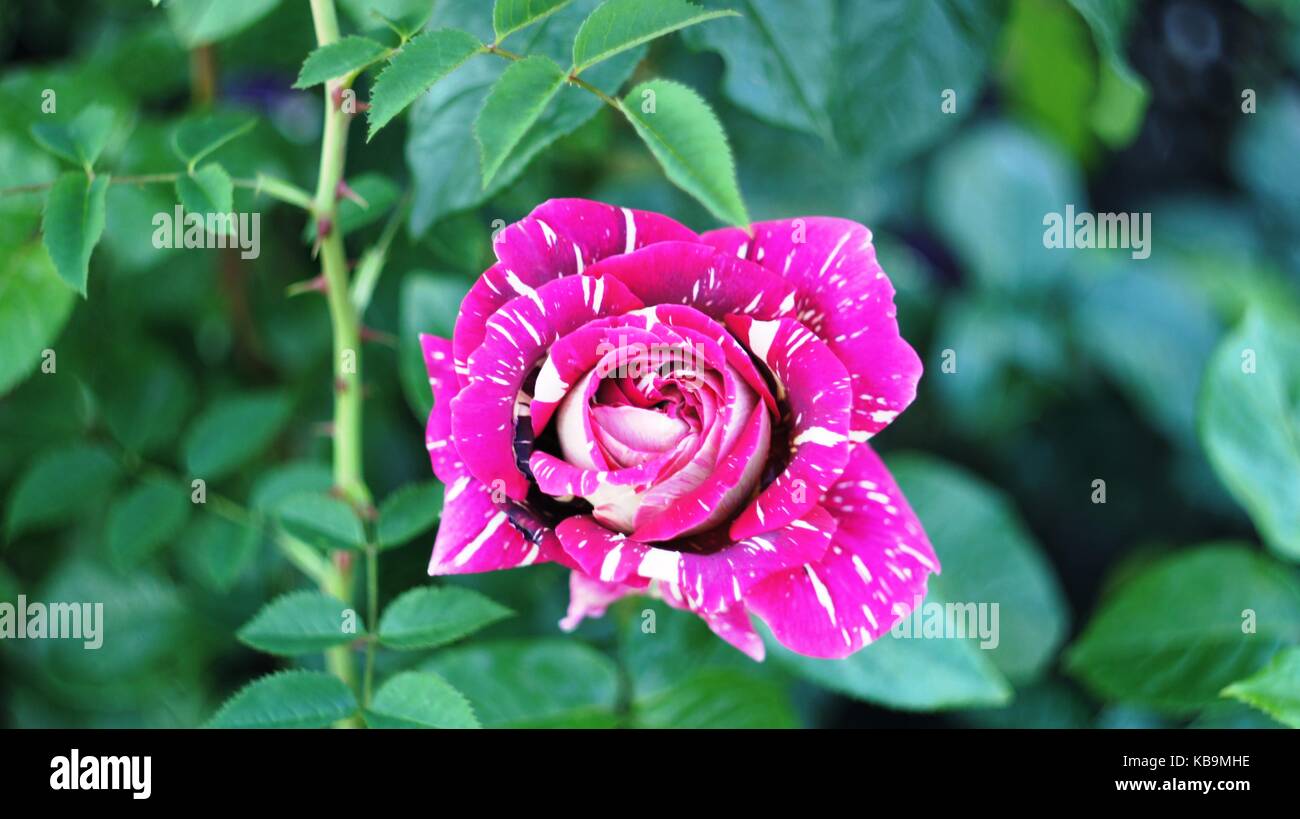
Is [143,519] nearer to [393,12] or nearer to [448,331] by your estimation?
[448,331]

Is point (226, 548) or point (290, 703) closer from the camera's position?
point (290, 703)

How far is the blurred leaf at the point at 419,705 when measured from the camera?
1.49 feet

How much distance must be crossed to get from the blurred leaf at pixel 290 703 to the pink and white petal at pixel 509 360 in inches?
5.8

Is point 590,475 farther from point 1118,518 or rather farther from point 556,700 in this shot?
point 1118,518

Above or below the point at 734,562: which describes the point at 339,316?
above

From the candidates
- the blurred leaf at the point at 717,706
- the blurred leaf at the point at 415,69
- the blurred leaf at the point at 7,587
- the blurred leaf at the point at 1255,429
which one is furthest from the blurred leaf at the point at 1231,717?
the blurred leaf at the point at 7,587

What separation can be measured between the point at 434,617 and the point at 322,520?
0.08m

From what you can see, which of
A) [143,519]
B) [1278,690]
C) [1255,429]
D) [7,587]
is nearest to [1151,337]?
[1255,429]

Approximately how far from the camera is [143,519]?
2.13 feet

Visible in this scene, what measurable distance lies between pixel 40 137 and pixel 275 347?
13.7 inches

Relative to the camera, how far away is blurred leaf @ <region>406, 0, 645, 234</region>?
19.8 inches

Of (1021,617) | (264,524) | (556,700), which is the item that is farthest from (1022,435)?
(264,524)
